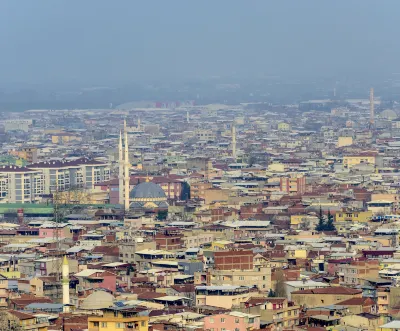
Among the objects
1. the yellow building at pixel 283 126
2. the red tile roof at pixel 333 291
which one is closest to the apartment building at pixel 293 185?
the red tile roof at pixel 333 291

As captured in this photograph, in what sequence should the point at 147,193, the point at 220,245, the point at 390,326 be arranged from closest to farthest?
the point at 390,326, the point at 220,245, the point at 147,193

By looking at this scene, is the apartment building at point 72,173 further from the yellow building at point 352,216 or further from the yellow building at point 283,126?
the yellow building at point 283,126

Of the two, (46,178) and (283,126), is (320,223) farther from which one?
(283,126)

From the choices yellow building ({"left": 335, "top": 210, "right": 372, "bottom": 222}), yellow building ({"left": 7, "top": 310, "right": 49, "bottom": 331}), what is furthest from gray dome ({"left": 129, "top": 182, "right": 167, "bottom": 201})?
yellow building ({"left": 7, "top": 310, "right": 49, "bottom": 331})

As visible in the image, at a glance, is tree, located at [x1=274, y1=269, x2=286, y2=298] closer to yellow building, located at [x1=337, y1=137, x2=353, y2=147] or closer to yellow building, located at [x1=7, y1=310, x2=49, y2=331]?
yellow building, located at [x1=7, y1=310, x2=49, y2=331]

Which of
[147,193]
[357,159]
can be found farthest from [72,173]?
[147,193]

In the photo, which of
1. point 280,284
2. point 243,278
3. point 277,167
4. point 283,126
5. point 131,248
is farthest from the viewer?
point 283,126
